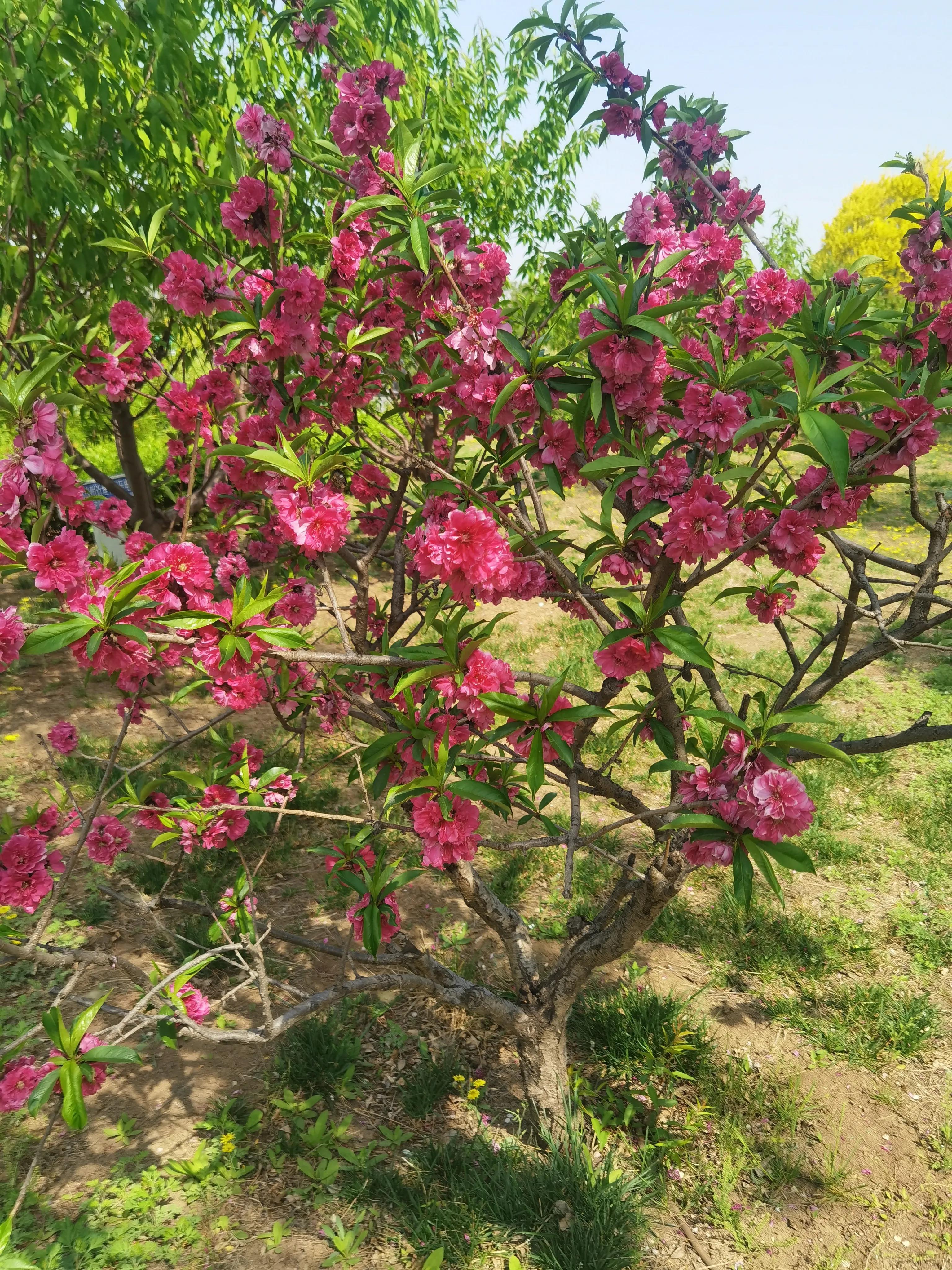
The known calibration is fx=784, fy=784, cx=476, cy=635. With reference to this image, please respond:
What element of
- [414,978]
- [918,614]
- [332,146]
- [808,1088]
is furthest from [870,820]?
[332,146]

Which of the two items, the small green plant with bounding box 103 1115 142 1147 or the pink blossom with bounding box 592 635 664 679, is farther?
the small green plant with bounding box 103 1115 142 1147

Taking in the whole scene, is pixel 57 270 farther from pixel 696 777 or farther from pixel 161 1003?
pixel 696 777

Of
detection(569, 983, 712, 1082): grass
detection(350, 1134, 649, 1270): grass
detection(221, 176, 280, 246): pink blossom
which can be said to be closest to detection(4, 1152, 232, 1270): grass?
detection(350, 1134, 649, 1270): grass

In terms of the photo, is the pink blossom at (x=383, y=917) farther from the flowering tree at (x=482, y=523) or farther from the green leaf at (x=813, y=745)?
the green leaf at (x=813, y=745)

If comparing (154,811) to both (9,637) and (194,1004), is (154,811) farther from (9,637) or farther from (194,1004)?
(9,637)

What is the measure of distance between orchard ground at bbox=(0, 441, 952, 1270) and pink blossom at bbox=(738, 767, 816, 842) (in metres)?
0.23

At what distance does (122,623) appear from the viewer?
55.1 inches

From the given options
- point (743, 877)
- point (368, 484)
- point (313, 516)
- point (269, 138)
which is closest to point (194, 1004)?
point (313, 516)

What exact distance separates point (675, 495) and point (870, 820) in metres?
2.99

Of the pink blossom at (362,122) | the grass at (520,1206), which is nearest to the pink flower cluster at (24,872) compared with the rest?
the grass at (520,1206)

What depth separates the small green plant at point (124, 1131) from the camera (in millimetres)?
2359

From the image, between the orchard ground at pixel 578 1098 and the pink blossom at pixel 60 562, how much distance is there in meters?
0.86

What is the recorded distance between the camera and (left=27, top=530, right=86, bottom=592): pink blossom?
156cm

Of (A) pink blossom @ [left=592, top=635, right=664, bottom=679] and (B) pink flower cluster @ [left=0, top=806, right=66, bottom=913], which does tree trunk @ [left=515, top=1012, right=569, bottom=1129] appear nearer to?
(A) pink blossom @ [left=592, top=635, right=664, bottom=679]
